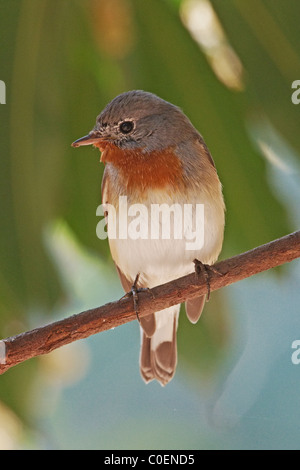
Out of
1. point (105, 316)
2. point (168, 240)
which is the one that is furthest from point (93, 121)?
point (105, 316)

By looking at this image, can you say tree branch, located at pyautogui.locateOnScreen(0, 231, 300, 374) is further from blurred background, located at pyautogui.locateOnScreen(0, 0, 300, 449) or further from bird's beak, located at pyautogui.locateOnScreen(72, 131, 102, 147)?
bird's beak, located at pyautogui.locateOnScreen(72, 131, 102, 147)

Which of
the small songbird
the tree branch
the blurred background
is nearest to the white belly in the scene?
the small songbird

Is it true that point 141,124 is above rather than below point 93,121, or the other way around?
above

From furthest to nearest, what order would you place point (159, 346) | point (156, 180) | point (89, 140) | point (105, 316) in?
point (159, 346), point (156, 180), point (89, 140), point (105, 316)

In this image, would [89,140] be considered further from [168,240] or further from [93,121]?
[168,240]

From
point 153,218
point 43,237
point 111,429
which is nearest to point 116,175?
point 153,218

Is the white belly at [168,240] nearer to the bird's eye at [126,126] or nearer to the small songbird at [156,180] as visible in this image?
the small songbird at [156,180]
